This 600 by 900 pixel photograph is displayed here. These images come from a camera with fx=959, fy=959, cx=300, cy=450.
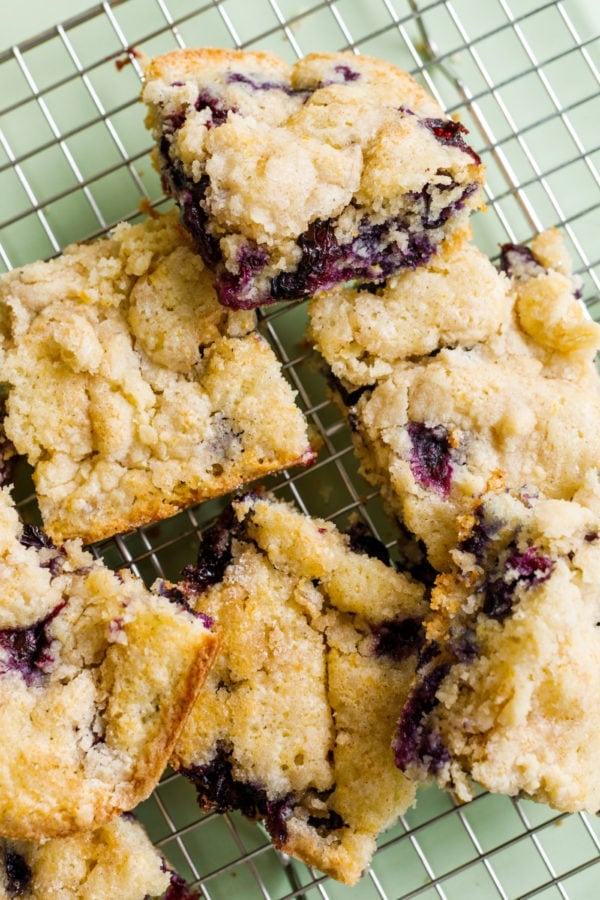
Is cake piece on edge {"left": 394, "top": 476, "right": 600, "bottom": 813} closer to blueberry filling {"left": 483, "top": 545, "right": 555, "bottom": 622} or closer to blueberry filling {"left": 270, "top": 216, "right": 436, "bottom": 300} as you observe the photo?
blueberry filling {"left": 483, "top": 545, "right": 555, "bottom": 622}

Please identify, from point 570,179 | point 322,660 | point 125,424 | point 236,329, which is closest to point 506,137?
point 570,179

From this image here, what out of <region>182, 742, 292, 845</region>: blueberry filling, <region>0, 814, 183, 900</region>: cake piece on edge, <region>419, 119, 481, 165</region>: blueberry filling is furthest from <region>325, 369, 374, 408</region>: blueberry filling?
<region>0, 814, 183, 900</region>: cake piece on edge

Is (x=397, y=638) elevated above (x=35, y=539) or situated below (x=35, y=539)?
below

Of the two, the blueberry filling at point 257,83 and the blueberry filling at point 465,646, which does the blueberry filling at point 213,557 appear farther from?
the blueberry filling at point 257,83

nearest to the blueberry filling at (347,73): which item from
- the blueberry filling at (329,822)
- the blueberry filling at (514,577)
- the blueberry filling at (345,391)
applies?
the blueberry filling at (345,391)

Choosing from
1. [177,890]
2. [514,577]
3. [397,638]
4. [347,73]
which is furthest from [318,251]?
[177,890]

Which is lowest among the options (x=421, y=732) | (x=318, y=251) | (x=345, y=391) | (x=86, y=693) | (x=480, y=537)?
(x=421, y=732)

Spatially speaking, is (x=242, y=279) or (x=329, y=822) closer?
(x=242, y=279)

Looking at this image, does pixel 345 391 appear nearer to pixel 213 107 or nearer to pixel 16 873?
pixel 213 107
